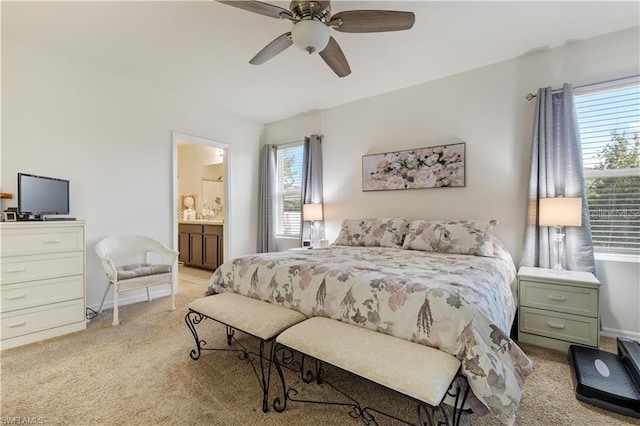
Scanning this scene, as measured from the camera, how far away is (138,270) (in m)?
3.01

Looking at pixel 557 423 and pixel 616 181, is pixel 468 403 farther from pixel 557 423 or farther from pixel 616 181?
pixel 616 181

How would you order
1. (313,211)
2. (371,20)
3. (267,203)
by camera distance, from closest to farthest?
1. (371,20)
2. (313,211)
3. (267,203)

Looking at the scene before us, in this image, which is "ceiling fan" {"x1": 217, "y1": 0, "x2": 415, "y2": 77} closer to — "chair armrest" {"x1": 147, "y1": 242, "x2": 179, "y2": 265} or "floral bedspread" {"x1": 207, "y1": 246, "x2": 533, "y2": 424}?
"floral bedspread" {"x1": 207, "y1": 246, "x2": 533, "y2": 424}

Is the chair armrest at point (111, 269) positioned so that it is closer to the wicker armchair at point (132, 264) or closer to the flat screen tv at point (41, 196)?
the wicker armchair at point (132, 264)

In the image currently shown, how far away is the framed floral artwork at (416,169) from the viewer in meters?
3.31

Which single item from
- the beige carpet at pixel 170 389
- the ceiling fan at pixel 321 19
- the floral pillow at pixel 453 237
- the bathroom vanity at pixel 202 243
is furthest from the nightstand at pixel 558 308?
the bathroom vanity at pixel 202 243

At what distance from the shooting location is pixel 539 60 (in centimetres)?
284

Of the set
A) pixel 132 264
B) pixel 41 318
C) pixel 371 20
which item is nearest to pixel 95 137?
pixel 132 264

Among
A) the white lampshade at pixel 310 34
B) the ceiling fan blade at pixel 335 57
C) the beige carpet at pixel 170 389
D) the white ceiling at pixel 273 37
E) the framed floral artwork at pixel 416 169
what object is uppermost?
the white ceiling at pixel 273 37

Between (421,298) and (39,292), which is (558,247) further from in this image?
(39,292)

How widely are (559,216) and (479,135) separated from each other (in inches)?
46.6

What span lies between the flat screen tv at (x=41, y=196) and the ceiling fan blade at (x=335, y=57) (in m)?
2.72

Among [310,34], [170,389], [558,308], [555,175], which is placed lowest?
[170,389]

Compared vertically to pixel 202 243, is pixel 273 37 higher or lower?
higher
